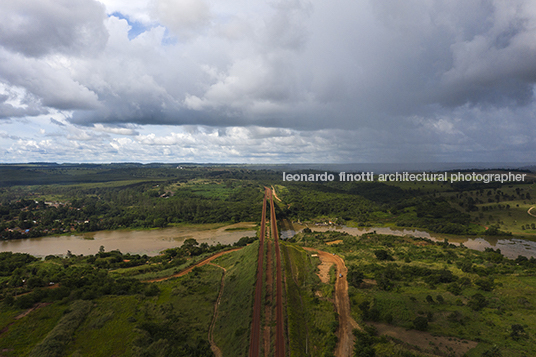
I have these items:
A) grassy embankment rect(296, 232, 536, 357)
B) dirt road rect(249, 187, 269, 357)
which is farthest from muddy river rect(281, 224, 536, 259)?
dirt road rect(249, 187, 269, 357)

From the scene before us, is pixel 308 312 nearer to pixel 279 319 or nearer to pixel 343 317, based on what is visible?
pixel 343 317

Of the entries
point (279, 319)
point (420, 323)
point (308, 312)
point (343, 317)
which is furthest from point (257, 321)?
point (420, 323)

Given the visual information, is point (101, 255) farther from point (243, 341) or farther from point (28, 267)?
point (243, 341)

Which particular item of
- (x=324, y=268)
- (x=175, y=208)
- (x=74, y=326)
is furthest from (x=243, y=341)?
(x=175, y=208)

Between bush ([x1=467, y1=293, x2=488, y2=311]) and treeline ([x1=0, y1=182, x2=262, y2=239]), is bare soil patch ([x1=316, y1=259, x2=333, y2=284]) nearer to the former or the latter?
bush ([x1=467, y1=293, x2=488, y2=311])

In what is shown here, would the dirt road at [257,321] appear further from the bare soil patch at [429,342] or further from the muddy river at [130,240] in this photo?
the muddy river at [130,240]

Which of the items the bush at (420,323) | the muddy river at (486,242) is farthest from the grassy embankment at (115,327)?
the muddy river at (486,242)
